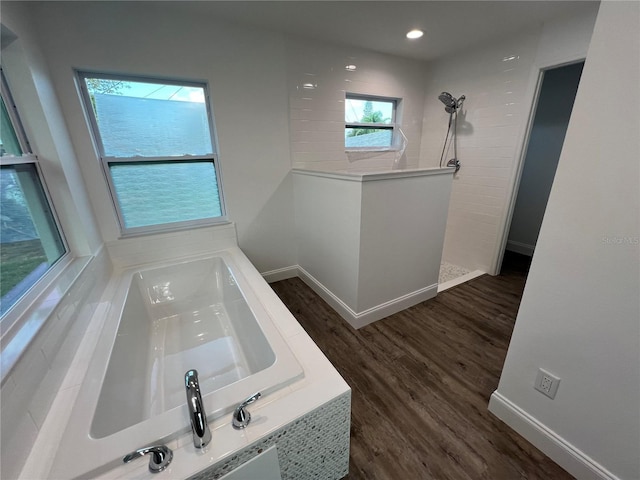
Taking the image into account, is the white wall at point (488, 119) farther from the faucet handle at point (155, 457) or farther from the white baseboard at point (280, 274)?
the faucet handle at point (155, 457)

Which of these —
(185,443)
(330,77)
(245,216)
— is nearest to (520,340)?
(185,443)

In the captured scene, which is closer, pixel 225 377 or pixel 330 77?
pixel 225 377

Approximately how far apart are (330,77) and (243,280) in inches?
84.6

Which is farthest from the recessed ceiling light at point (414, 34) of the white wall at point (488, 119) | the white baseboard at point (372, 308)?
the white baseboard at point (372, 308)

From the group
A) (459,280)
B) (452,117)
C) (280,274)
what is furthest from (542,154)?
(280,274)

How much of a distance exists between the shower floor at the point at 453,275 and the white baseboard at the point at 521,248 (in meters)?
1.10

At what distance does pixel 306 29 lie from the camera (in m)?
2.18

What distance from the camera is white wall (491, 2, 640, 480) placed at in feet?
2.66

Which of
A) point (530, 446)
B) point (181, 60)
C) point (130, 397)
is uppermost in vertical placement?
point (181, 60)

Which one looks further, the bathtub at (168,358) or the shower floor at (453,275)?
the shower floor at (453,275)

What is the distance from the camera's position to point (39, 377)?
2.99 feet

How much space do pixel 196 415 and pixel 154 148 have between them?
82.4 inches

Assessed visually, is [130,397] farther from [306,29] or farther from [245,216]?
[306,29]

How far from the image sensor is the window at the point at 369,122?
286cm
